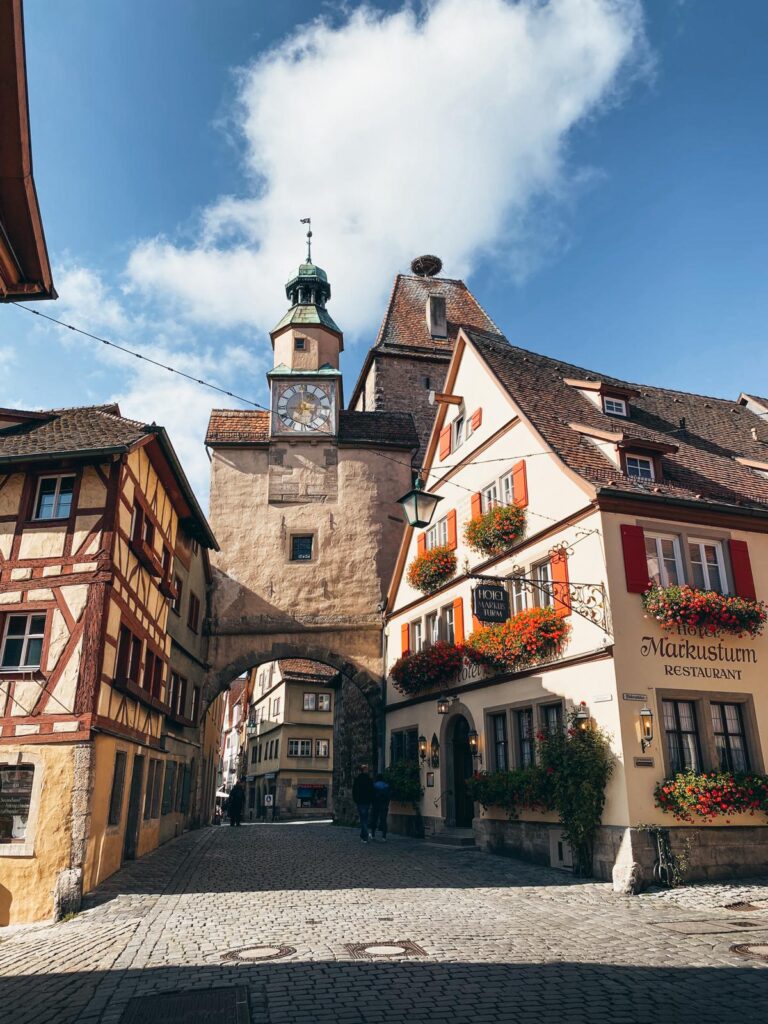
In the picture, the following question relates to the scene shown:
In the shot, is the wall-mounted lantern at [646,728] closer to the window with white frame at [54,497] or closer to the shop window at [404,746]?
the shop window at [404,746]

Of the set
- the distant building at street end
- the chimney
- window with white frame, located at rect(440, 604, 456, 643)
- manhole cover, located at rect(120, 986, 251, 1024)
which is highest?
the chimney

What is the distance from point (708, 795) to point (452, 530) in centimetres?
945

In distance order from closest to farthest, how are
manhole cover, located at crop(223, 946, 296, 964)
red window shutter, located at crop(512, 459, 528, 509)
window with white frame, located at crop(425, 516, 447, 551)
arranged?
manhole cover, located at crop(223, 946, 296, 964) → red window shutter, located at crop(512, 459, 528, 509) → window with white frame, located at crop(425, 516, 447, 551)

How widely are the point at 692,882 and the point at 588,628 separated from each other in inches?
157

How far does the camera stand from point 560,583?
1444cm

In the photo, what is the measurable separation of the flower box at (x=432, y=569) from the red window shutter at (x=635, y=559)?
6.48 meters

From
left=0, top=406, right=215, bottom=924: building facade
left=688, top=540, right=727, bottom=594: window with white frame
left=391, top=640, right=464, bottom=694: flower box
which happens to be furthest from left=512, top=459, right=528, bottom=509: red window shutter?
left=0, top=406, right=215, bottom=924: building facade

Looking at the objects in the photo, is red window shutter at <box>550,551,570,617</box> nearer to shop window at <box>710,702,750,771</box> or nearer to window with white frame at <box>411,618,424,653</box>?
shop window at <box>710,702,750,771</box>

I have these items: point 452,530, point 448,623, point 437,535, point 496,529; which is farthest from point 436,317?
point 496,529

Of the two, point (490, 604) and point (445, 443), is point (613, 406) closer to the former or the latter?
point (445, 443)

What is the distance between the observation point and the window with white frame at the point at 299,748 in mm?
42781

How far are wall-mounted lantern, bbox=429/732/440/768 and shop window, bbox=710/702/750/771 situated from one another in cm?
746

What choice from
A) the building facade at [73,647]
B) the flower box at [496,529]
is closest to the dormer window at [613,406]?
the flower box at [496,529]

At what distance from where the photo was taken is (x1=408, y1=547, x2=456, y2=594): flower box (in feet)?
64.7
